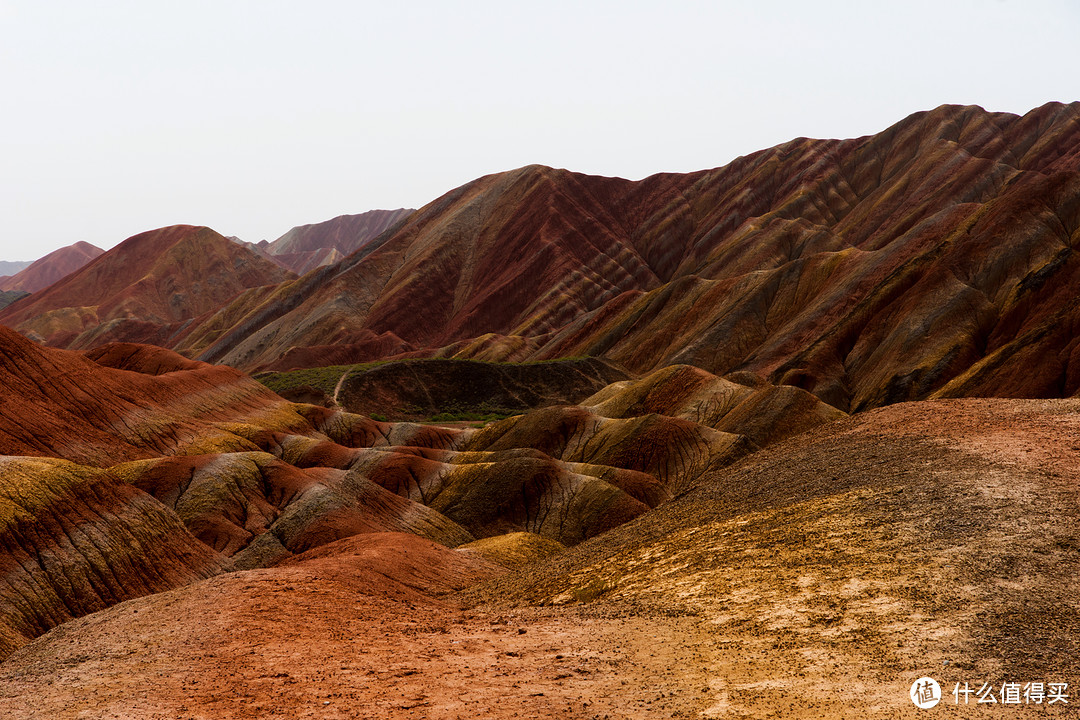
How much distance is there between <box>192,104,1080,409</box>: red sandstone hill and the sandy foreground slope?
39.2 m

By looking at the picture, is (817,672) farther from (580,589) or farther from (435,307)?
(435,307)

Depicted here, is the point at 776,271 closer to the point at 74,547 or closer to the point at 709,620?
the point at 74,547

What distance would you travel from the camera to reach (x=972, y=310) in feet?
244

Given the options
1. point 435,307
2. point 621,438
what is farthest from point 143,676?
point 435,307

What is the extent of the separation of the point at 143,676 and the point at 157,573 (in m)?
16.3

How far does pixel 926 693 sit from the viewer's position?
467 inches

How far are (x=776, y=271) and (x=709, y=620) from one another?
3863 inches

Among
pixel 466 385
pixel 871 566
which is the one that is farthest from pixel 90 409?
pixel 466 385

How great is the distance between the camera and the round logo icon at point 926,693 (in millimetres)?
11570

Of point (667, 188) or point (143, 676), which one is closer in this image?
point (143, 676)

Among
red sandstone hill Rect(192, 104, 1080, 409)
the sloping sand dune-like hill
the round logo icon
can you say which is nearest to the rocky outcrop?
red sandstone hill Rect(192, 104, 1080, 409)

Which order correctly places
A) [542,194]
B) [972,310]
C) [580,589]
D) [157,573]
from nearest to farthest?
[580,589] < [157,573] < [972,310] < [542,194]

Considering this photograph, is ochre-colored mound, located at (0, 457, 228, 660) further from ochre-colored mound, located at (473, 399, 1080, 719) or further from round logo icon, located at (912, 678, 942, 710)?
round logo icon, located at (912, 678, 942, 710)

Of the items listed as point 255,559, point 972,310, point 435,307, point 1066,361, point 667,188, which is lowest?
point 255,559
